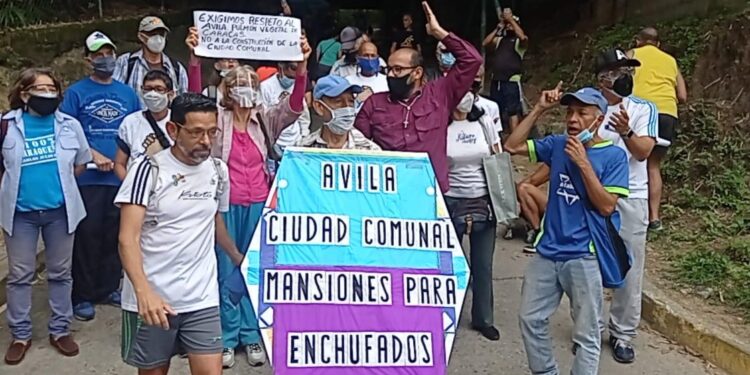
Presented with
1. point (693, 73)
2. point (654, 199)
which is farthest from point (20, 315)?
point (693, 73)

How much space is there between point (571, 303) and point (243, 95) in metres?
2.13

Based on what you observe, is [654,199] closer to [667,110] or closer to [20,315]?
[667,110]

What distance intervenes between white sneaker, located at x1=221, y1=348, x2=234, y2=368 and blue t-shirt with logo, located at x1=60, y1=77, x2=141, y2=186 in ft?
4.48

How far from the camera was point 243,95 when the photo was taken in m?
4.85

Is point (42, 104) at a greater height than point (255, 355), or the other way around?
point (42, 104)

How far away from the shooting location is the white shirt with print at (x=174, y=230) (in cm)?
359

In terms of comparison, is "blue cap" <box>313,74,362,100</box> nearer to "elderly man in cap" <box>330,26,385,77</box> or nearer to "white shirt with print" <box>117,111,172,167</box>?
"white shirt with print" <box>117,111,172,167</box>

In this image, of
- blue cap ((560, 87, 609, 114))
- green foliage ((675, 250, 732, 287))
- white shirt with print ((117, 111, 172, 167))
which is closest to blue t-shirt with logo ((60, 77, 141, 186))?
white shirt with print ((117, 111, 172, 167))

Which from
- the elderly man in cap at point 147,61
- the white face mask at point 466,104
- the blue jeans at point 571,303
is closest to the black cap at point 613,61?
the white face mask at point 466,104

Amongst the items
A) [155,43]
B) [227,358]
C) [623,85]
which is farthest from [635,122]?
[155,43]

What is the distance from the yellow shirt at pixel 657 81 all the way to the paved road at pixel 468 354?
2.45 meters

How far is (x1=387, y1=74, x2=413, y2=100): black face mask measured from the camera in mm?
4926

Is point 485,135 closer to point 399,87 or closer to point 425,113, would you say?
point 425,113

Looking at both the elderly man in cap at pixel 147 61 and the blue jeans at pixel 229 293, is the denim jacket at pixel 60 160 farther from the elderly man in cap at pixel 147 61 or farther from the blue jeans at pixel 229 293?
the blue jeans at pixel 229 293
